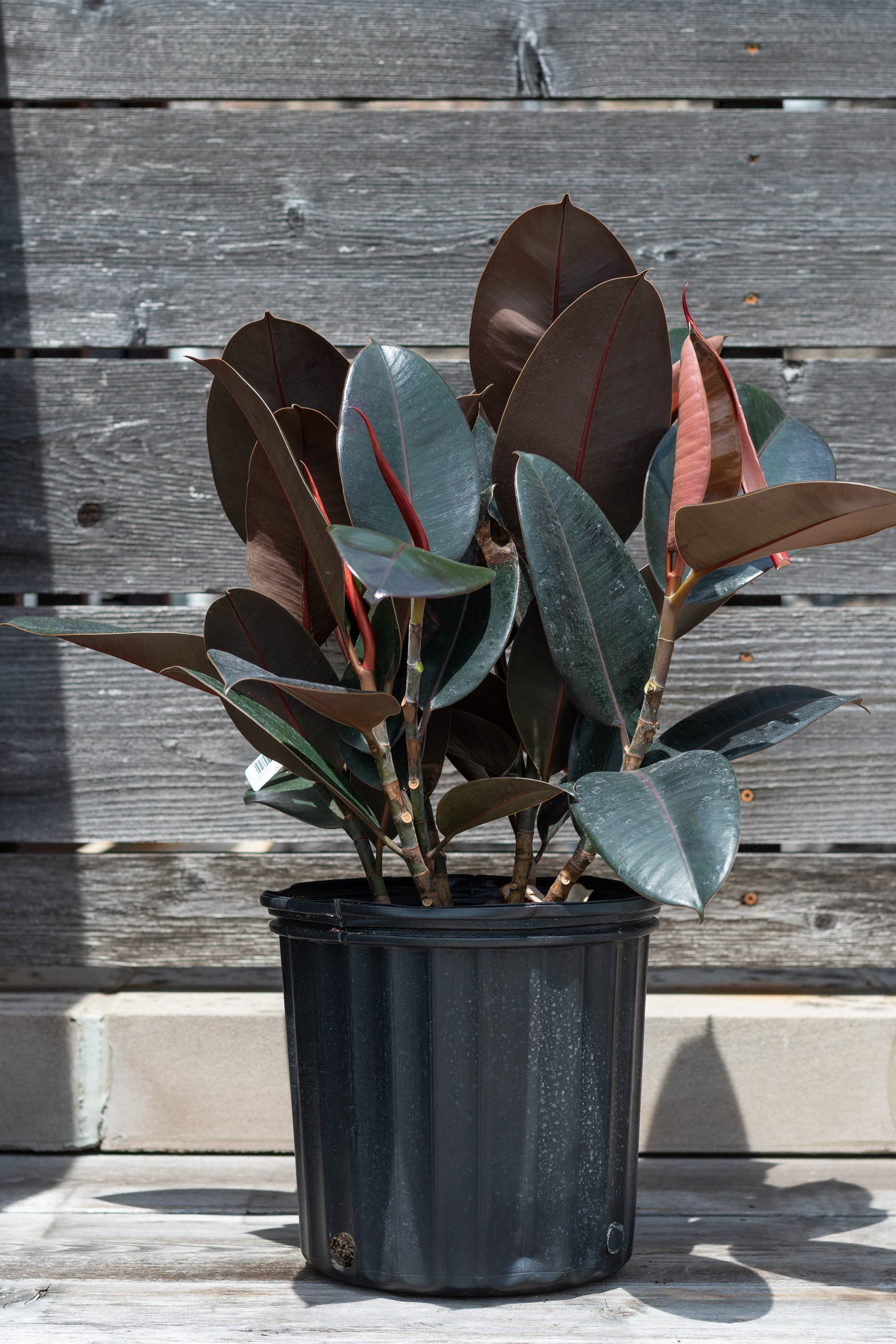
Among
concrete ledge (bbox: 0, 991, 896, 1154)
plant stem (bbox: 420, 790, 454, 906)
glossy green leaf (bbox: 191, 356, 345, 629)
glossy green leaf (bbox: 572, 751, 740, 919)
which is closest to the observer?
glossy green leaf (bbox: 572, 751, 740, 919)

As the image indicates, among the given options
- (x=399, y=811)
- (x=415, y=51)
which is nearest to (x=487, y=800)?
(x=399, y=811)

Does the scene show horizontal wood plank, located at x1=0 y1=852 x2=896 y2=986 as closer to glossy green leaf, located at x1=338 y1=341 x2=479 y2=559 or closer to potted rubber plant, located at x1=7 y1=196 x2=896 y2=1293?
potted rubber plant, located at x1=7 y1=196 x2=896 y2=1293

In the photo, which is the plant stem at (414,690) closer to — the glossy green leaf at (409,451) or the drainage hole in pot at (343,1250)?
the glossy green leaf at (409,451)

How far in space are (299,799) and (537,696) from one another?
204 millimetres

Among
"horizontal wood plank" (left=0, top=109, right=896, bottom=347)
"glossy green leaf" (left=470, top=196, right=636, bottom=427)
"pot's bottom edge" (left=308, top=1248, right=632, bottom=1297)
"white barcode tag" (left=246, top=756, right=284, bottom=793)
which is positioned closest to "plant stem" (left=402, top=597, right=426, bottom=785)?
"white barcode tag" (left=246, top=756, right=284, bottom=793)

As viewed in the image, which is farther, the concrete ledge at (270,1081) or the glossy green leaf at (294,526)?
the concrete ledge at (270,1081)

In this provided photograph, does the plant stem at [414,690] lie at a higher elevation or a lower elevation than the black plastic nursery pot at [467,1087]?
higher

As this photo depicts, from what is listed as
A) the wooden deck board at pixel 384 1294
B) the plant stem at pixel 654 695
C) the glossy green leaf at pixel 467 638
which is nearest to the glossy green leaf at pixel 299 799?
the glossy green leaf at pixel 467 638

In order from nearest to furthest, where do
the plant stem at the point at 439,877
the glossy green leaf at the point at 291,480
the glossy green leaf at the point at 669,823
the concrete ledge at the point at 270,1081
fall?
the glossy green leaf at the point at 669,823 < the glossy green leaf at the point at 291,480 < the plant stem at the point at 439,877 < the concrete ledge at the point at 270,1081

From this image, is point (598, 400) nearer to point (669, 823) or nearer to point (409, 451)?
point (409, 451)

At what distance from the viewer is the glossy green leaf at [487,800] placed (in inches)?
26.8

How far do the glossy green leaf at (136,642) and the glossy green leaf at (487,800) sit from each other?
0.19 meters

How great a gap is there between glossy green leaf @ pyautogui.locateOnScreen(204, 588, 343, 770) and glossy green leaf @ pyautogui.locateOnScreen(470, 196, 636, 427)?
24 centimetres

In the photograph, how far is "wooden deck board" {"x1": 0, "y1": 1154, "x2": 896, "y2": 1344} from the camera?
0.71m
